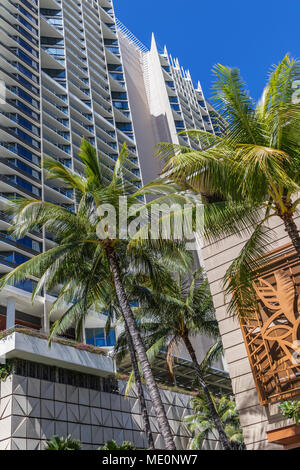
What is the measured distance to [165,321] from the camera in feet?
77.6

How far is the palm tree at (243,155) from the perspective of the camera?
1133 centimetres

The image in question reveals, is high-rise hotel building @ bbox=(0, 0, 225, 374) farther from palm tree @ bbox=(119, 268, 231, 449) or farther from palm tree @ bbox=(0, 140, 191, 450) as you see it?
palm tree @ bbox=(0, 140, 191, 450)

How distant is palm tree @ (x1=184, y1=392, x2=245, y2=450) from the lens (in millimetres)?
33969

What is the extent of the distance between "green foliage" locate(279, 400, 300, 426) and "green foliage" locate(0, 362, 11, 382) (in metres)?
17.9

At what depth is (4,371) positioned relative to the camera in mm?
26062

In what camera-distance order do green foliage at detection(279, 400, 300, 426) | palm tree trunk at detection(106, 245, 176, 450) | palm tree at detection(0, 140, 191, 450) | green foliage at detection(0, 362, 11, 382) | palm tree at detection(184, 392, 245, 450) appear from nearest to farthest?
1. green foliage at detection(279, 400, 300, 426)
2. palm tree trunk at detection(106, 245, 176, 450)
3. palm tree at detection(0, 140, 191, 450)
4. green foliage at detection(0, 362, 11, 382)
5. palm tree at detection(184, 392, 245, 450)

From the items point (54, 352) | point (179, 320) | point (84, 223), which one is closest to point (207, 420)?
point (54, 352)

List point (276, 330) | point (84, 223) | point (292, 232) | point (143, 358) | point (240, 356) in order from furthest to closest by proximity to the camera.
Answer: point (84, 223)
point (143, 358)
point (240, 356)
point (276, 330)
point (292, 232)

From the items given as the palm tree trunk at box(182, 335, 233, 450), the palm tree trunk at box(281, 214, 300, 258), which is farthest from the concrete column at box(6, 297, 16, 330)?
the palm tree trunk at box(281, 214, 300, 258)

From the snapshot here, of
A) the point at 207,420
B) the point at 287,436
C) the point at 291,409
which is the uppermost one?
the point at 207,420

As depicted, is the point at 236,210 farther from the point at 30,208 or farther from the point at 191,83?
the point at 191,83

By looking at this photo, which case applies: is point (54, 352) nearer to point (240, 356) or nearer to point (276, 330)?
point (240, 356)

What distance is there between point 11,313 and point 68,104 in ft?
108

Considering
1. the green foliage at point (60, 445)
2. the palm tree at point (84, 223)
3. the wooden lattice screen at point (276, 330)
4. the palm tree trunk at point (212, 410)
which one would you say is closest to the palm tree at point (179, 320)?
the palm tree trunk at point (212, 410)
